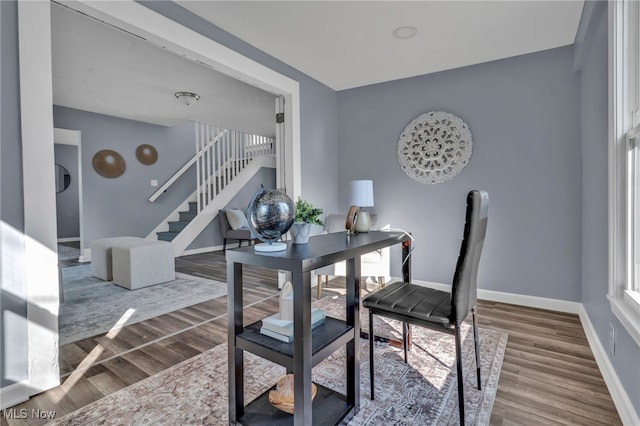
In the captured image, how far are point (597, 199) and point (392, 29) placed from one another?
2007 millimetres

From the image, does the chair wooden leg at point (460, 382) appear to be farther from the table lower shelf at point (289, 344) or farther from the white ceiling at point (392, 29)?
the white ceiling at point (392, 29)

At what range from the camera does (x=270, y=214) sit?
1332 millimetres

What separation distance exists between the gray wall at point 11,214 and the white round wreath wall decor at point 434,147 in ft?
10.7

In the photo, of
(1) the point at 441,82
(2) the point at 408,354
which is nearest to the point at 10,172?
(2) the point at 408,354

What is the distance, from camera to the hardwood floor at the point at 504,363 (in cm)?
155

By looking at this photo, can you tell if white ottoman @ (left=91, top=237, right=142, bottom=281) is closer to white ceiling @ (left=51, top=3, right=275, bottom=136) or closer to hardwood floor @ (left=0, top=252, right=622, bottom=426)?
hardwood floor @ (left=0, top=252, right=622, bottom=426)

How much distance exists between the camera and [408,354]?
2.10m

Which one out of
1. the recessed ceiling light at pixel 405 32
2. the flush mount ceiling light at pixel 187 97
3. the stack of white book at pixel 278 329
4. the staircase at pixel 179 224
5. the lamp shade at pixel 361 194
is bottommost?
the stack of white book at pixel 278 329

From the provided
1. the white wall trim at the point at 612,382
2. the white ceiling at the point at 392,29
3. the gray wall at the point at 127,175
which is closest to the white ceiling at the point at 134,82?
the gray wall at the point at 127,175

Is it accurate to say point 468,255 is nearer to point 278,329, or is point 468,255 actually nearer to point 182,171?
point 278,329

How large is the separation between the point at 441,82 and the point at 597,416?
3.10m

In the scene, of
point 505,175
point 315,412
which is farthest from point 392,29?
point 315,412

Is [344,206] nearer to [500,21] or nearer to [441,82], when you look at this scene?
[441,82]

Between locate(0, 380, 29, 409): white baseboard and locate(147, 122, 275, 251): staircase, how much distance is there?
419 centimetres
